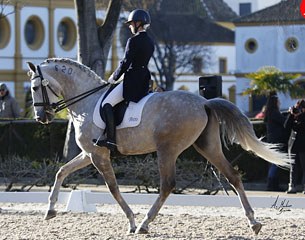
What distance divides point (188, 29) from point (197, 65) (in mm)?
2937

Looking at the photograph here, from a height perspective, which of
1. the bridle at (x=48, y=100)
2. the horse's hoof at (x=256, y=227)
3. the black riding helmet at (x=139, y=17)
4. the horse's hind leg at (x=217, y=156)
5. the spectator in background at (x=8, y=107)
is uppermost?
the black riding helmet at (x=139, y=17)

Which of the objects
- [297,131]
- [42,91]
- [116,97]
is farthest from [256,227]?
[297,131]

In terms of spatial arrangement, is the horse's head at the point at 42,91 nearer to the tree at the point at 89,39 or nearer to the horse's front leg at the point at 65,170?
the horse's front leg at the point at 65,170

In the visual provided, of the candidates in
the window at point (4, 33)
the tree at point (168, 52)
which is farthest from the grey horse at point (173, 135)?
the tree at point (168, 52)

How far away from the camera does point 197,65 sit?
75688 mm

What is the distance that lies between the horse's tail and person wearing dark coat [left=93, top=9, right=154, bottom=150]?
0.85m

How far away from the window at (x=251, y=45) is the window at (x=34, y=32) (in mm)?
15579

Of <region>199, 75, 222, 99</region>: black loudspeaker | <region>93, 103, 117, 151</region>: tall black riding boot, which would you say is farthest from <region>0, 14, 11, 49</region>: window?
<region>93, 103, 117, 151</region>: tall black riding boot

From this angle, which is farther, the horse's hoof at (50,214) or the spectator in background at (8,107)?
the spectator in background at (8,107)

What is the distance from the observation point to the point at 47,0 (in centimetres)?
6328

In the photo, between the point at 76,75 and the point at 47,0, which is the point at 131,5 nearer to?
the point at 76,75

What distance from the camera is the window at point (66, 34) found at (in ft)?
212

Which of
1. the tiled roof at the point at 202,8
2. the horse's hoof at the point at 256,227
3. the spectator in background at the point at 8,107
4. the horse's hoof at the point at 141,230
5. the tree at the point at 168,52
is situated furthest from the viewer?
the tiled roof at the point at 202,8

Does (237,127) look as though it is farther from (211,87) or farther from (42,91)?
(211,87)
